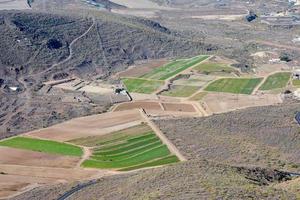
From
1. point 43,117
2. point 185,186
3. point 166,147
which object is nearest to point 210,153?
point 166,147

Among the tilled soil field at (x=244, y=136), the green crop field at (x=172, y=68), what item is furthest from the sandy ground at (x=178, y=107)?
the green crop field at (x=172, y=68)

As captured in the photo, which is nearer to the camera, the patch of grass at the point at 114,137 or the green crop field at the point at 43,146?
the green crop field at the point at 43,146

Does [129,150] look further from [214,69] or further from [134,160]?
[214,69]

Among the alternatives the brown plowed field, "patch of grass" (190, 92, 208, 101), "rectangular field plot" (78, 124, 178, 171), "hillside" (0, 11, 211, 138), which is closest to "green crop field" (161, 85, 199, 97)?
"patch of grass" (190, 92, 208, 101)

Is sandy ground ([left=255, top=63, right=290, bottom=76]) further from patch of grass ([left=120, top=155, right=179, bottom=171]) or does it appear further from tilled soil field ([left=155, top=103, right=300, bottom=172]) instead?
patch of grass ([left=120, top=155, right=179, bottom=171])

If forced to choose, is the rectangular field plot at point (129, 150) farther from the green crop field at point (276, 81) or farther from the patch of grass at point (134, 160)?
the green crop field at point (276, 81)

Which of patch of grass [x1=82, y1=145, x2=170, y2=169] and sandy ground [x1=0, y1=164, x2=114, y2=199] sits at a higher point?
patch of grass [x1=82, y1=145, x2=170, y2=169]

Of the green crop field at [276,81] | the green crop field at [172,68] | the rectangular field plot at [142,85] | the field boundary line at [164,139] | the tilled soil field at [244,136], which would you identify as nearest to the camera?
the tilled soil field at [244,136]

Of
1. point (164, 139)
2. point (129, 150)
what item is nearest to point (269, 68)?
point (164, 139)
